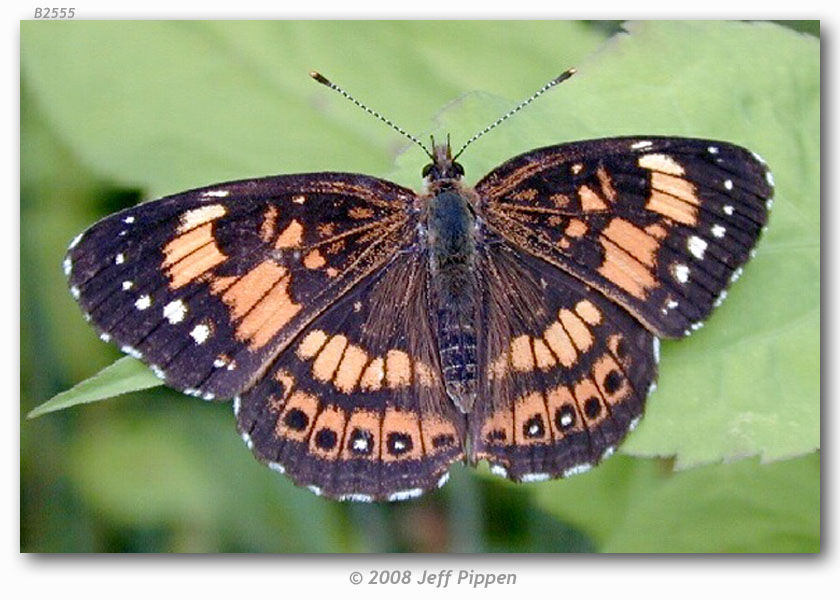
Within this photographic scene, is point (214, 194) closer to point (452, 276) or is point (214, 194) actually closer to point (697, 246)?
point (452, 276)

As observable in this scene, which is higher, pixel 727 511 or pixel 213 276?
pixel 213 276

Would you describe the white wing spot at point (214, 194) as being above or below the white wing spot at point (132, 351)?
above

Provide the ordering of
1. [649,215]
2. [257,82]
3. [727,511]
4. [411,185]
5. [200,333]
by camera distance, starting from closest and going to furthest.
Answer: [200,333]
[649,215]
[411,185]
[727,511]
[257,82]

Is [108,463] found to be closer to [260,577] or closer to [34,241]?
[34,241]

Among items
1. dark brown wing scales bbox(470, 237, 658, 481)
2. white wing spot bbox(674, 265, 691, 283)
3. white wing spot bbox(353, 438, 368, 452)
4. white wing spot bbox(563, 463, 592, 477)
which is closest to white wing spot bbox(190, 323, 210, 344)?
white wing spot bbox(353, 438, 368, 452)

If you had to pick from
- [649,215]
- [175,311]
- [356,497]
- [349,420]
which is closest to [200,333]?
[175,311]

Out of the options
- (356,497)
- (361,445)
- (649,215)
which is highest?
(649,215)

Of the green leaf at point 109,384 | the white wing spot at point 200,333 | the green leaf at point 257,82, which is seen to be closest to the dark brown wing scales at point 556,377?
the white wing spot at point 200,333

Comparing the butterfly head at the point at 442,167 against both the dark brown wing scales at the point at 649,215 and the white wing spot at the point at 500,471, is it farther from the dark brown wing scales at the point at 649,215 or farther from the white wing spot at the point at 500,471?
the white wing spot at the point at 500,471

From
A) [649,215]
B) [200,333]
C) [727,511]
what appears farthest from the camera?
[727,511]
